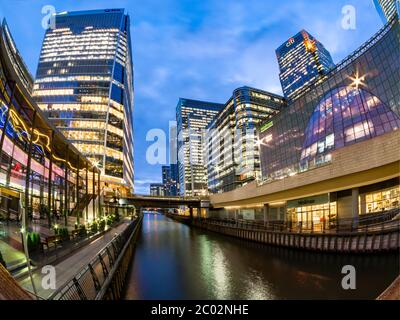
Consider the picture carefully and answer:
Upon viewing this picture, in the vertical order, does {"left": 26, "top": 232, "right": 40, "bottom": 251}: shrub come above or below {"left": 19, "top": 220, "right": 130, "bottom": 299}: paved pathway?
above

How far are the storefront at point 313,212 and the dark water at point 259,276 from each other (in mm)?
6650

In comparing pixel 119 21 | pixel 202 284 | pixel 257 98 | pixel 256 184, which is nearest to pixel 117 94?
pixel 119 21

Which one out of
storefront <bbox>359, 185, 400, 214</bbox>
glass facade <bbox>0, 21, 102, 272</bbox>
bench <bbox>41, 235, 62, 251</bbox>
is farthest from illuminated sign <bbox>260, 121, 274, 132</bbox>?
bench <bbox>41, 235, 62, 251</bbox>

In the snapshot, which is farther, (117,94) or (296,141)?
(117,94)

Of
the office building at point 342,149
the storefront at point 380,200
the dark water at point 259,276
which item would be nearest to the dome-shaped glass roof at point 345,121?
the office building at point 342,149

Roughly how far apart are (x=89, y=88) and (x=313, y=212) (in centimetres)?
10050

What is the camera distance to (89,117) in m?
102

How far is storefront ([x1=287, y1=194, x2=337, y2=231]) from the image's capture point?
3272cm

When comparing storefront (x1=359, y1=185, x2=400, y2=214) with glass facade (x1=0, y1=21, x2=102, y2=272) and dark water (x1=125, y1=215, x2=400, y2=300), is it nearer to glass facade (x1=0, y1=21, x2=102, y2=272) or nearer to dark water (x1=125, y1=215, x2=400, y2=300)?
dark water (x1=125, y1=215, x2=400, y2=300)

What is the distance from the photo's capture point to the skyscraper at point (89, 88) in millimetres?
99562

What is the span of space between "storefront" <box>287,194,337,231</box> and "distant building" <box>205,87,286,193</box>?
6531 cm

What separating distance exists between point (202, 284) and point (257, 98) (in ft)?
400
